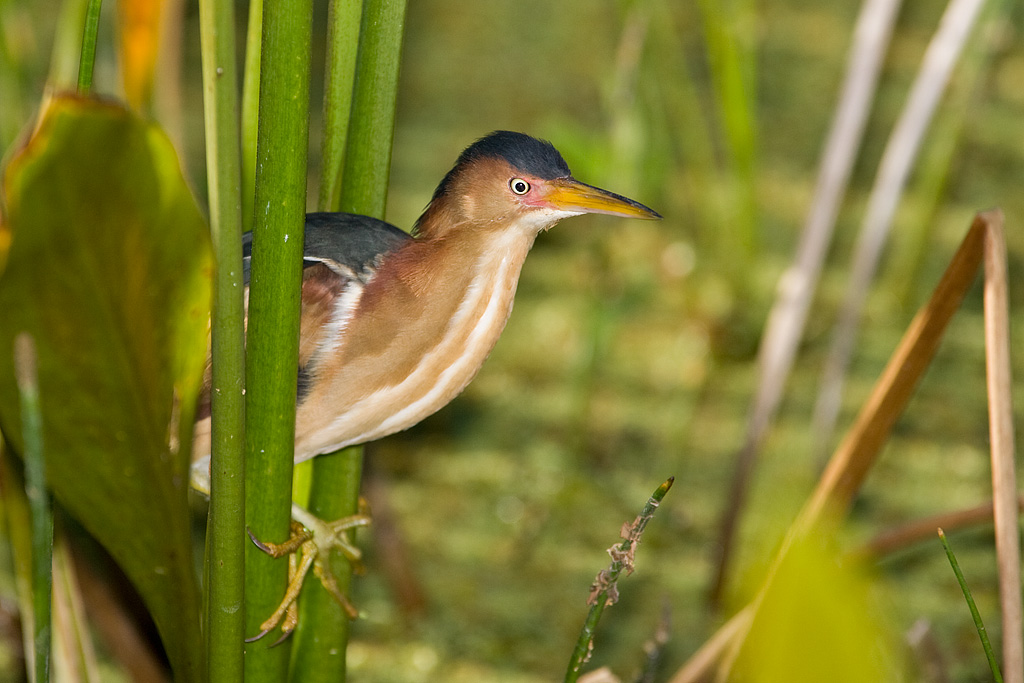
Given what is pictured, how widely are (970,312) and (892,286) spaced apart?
14 cm

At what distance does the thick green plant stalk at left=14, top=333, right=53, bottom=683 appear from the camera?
1.53ft

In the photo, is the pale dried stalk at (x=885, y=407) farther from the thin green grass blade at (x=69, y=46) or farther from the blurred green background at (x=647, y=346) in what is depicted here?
the thin green grass blade at (x=69, y=46)

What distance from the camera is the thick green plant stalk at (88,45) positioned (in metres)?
0.54

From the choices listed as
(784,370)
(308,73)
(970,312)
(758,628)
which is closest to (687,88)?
(970,312)

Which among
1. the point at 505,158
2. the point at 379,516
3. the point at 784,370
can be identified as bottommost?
the point at 379,516

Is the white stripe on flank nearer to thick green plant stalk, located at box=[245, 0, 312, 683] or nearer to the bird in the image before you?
the bird

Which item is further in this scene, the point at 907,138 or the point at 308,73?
the point at 907,138

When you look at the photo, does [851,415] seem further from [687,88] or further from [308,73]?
[308,73]

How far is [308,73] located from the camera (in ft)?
1.81

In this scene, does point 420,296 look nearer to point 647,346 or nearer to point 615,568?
point 615,568

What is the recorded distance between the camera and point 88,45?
1.79ft

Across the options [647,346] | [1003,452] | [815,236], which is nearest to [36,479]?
[1003,452]

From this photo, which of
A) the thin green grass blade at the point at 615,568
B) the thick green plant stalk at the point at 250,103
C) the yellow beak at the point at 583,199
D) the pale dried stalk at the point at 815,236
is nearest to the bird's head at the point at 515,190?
the yellow beak at the point at 583,199

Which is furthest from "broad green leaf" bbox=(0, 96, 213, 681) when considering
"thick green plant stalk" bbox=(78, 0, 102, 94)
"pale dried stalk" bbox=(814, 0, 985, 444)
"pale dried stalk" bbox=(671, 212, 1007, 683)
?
"pale dried stalk" bbox=(814, 0, 985, 444)
